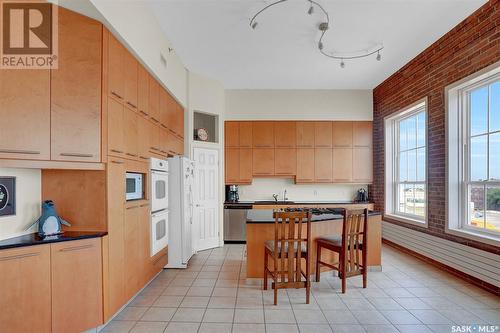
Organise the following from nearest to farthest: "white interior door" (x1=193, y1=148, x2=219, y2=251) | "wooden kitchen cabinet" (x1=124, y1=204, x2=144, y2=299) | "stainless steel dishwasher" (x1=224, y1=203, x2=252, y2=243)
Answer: "wooden kitchen cabinet" (x1=124, y1=204, x2=144, y2=299)
"white interior door" (x1=193, y1=148, x2=219, y2=251)
"stainless steel dishwasher" (x1=224, y1=203, x2=252, y2=243)

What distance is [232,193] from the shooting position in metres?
5.84

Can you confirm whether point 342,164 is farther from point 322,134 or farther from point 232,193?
point 232,193

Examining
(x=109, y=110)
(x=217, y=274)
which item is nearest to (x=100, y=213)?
(x=109, y=110)

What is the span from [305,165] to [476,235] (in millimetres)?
A: 3134

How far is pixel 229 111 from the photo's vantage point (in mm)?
5781

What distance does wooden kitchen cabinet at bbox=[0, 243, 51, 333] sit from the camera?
1.82 m

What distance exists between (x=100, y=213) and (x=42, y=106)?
0.95 metres

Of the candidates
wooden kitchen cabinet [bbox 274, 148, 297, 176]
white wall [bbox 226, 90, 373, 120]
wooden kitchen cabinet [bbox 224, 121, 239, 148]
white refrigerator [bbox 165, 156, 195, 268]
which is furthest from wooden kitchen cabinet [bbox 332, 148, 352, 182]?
white refrigerator [bbox 165, 156, 195, 268]

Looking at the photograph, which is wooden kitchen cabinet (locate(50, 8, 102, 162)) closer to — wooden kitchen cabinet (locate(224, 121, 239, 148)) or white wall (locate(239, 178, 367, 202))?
wooden kitchen cabinet (locate(224, 121, 239, 148))

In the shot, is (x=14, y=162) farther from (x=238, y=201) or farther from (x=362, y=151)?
(x=362, y=151)

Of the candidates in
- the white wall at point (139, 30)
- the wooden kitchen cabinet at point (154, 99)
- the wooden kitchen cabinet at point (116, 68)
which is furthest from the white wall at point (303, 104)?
the wooden kitchen cabinet at point (116, 68)

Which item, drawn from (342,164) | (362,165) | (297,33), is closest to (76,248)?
(297,33)

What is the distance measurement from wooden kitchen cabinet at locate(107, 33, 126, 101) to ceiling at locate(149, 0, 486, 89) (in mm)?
835

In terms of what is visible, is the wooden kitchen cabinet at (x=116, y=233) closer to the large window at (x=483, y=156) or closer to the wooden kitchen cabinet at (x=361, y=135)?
the large window at (x=483, y=156)
